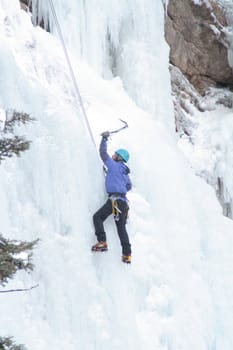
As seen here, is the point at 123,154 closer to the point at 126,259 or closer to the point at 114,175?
the point at 114,175

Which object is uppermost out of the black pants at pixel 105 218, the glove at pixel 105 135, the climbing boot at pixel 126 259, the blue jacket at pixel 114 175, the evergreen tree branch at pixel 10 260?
the evergreen tree branch at pixel 10 260

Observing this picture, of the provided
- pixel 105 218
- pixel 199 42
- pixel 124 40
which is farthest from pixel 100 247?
pixel 199 42

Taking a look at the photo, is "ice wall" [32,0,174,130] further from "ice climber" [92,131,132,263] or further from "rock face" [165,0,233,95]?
"ice climber" [92,131,132,263]

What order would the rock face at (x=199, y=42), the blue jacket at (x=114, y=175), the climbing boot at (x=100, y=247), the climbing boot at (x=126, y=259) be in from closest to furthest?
the climbing boot at (x=100, y=247)
the blue jacket at (x=114, y=175)
the climbing boot at (x=126, y=259)
the rock face at (x=199, y=42)

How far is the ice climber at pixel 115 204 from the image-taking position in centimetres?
732

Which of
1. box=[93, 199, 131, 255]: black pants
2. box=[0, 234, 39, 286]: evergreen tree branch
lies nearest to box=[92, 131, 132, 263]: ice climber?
box=[93, 199, 131, 255]: black pants

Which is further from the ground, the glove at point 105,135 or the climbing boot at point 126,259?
the glove at point 105,135

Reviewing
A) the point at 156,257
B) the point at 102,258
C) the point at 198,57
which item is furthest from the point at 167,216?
the point at 198,57

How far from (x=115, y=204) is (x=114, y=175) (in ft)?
0.91

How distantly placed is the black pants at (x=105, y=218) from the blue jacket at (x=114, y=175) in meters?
0.11

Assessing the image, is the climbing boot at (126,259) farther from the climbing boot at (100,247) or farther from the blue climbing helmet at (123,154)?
the blue climbing helmet at (123,154)

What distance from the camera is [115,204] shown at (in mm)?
7367

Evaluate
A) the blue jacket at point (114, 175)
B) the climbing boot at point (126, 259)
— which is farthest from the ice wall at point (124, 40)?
the climbing boot at point (126, 259)

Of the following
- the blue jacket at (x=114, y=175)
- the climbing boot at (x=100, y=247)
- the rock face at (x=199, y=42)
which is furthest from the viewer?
the rock face at (x=199, y=42)
